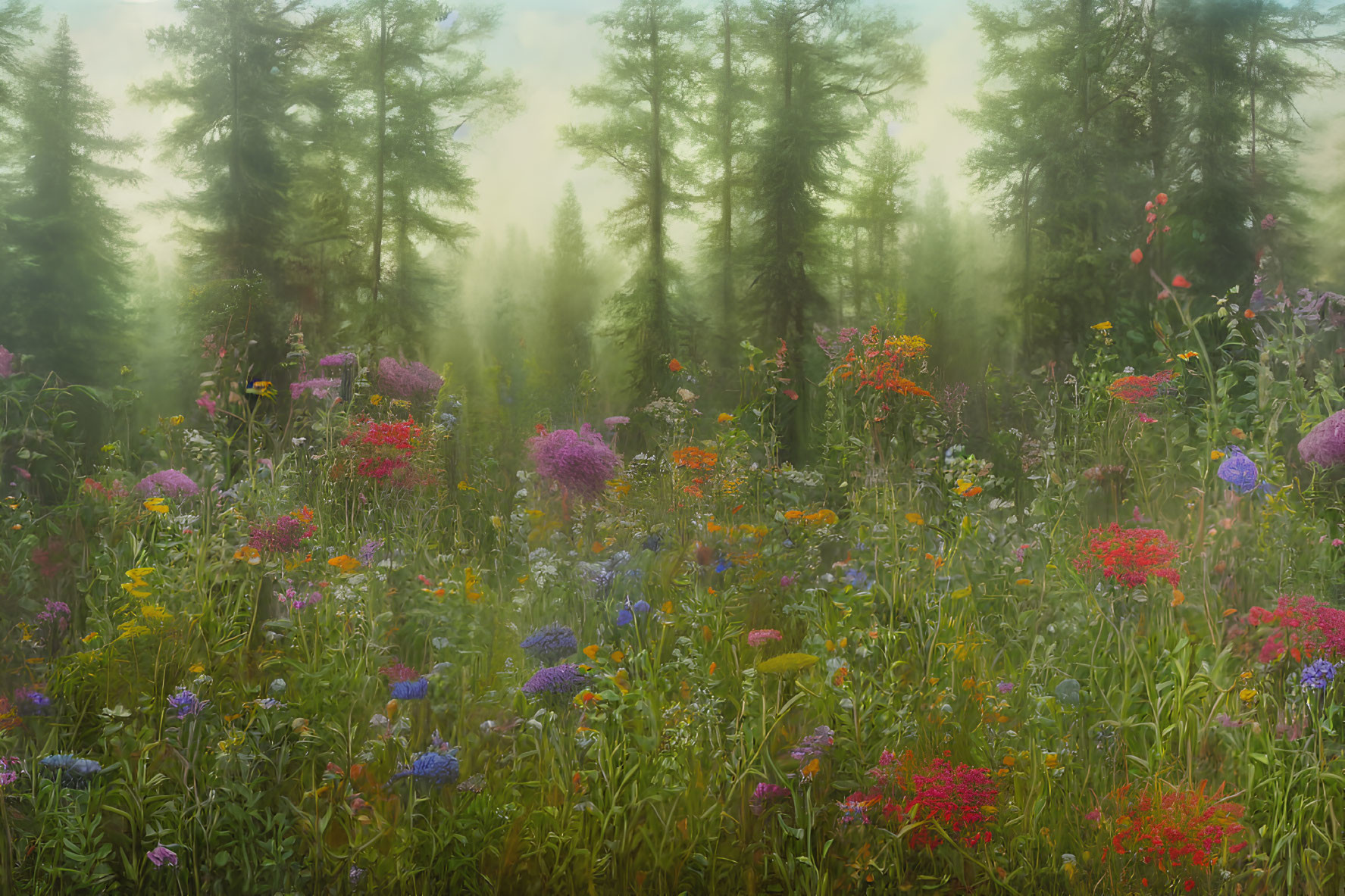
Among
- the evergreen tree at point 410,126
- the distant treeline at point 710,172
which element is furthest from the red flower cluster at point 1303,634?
the evergreen tree at point 410,126

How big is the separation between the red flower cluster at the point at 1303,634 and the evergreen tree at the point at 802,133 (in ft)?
5.43

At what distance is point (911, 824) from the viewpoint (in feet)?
8.60

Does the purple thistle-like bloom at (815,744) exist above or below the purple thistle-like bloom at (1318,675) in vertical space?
below

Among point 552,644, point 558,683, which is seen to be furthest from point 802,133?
point 558,683

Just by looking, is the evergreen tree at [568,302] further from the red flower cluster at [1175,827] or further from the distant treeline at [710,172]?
the red flower cluster at [1175,827]

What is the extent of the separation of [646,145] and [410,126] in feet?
3.04

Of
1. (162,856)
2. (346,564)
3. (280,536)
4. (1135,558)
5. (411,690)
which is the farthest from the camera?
(280,536)

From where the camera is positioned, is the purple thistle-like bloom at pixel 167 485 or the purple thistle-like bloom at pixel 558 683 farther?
the purple thistle-like bloom at pixel 167 485

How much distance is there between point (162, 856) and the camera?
264cm

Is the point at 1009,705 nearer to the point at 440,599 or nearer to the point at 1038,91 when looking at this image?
the point at 440,599

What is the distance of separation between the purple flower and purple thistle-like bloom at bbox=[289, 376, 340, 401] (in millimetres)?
1640

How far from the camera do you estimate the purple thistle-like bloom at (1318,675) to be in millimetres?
2756

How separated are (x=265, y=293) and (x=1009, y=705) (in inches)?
123

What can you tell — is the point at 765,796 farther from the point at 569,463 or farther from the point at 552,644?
Result: the point at 569,463
